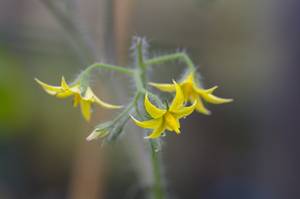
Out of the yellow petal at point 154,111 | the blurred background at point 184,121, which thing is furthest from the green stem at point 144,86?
the blurred background at point 184,121

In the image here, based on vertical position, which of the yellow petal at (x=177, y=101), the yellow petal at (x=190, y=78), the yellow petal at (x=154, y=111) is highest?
the yellow petal at (x=190, y=78)

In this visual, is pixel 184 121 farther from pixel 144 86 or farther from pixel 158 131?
pixel 158 131

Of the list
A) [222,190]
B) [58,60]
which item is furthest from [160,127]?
[58,60]

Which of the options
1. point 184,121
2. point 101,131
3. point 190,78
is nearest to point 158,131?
point 101,131

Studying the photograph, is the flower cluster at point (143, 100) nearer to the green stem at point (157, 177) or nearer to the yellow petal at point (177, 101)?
the yellow petal at point (177, 101)

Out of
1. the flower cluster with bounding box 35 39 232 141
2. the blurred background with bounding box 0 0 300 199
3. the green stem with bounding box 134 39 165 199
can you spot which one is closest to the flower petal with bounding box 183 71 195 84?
the flower cluster with bounding box 35 39 232 141

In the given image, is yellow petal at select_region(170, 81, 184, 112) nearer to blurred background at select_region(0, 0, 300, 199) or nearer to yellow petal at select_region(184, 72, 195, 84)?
yellow petal at select_region(184, 72, 195, 84)
